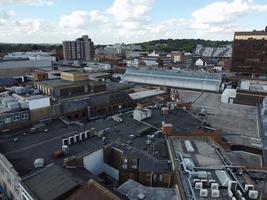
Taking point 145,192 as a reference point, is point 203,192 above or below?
above

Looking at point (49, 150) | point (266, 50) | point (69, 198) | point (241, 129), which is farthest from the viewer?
point (266, 50)

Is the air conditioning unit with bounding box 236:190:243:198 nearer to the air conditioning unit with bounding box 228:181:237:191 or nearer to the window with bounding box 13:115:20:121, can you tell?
the air conditioning unit with bounding box 228:181:237:191

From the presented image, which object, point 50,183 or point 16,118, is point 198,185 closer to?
point 50,183

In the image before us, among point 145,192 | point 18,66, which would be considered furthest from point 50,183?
point 18,66

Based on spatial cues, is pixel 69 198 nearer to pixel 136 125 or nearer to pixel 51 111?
pixel 136 125

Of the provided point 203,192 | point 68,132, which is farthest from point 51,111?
point 203,192

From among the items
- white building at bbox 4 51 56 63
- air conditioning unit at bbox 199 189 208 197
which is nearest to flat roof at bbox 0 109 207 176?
air conditioning unit at bbox 199 189 208 197
